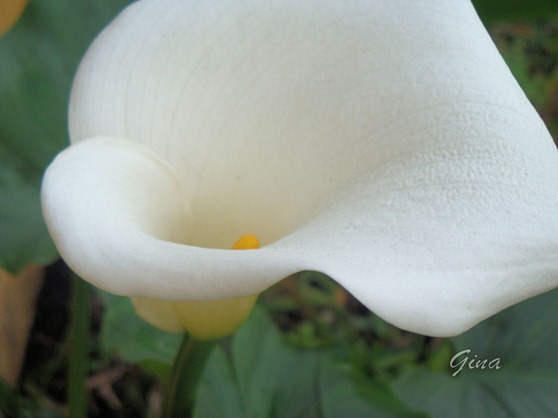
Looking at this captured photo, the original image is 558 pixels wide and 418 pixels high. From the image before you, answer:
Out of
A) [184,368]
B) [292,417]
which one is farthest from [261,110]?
[292,417]

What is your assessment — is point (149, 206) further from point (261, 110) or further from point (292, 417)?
point (292, 417)

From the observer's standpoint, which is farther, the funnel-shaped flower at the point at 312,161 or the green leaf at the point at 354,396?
the green leaf at the point at 354,396

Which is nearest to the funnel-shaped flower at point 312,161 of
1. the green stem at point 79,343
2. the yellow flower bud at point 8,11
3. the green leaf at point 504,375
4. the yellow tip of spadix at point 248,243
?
the yellow tip of spadix at point 248,243

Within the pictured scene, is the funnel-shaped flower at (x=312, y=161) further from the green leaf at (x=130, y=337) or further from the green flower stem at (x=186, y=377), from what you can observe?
the green leaf at (x=130, y=337)

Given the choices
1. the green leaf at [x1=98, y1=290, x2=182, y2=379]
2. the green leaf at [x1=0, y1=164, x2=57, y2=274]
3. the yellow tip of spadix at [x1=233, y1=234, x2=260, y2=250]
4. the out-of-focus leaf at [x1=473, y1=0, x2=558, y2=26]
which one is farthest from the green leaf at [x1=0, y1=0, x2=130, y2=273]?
the out-of-focus leaf at [x1=473, y1=0, x2=558, y2=26]

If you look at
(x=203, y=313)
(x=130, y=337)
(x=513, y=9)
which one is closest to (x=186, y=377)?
(x=203, y=313)

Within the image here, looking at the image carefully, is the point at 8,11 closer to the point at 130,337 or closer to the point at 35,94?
the point at 35,94
